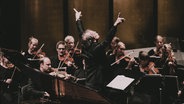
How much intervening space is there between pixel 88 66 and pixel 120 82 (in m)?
1.47

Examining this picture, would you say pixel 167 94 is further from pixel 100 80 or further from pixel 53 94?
pixel 53 94

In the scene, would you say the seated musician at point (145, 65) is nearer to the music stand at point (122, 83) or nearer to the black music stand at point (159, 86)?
the black music stand at point (159, 86)

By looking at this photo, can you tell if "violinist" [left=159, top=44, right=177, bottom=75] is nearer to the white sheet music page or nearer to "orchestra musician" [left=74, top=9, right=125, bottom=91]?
"orchestra musician" [left=74, top=9, right=125, bottom=91]

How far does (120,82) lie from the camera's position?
17.5 feet

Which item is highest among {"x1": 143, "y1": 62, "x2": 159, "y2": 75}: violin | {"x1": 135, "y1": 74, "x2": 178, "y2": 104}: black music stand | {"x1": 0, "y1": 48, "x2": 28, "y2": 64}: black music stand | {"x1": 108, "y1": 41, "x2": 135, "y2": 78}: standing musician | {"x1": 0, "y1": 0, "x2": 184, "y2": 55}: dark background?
{"x1": 0, "y1": 0, "x2": 184, "y2": 55}: dark background

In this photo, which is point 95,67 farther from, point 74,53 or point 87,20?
point 87,20

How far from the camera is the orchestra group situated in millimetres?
6582

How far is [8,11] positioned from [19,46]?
2.67ft

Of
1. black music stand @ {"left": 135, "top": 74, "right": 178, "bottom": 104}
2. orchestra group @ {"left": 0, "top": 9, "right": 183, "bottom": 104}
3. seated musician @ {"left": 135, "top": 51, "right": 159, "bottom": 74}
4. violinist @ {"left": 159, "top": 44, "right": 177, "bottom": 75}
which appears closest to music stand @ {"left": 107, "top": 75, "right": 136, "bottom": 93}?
orchestra group @ {"left": 0, "top": 9, "right": 183, "bottom": 104}

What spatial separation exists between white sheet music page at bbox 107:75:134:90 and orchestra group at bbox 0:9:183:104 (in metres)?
0.12

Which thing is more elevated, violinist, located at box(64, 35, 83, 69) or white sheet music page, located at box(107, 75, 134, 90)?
violinist, located at box(64, 35, 83, 69)

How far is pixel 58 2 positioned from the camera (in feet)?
36.4

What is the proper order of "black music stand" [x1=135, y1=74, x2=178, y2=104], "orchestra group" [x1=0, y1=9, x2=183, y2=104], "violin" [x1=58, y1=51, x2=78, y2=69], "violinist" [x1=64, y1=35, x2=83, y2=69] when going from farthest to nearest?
1. "violinist" [x1=64, y1=35, x2=83, y2=69]
2. "violin" [x1=58, y1=51, x2=78, y2=69]
3. "black music stand" [x1=135, y1=74, x2=178, y2=104]
4. "orchestra group" [x1=0, y1=9, x2=183, y2=104]

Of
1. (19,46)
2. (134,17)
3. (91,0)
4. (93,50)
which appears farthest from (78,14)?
(134,17)
